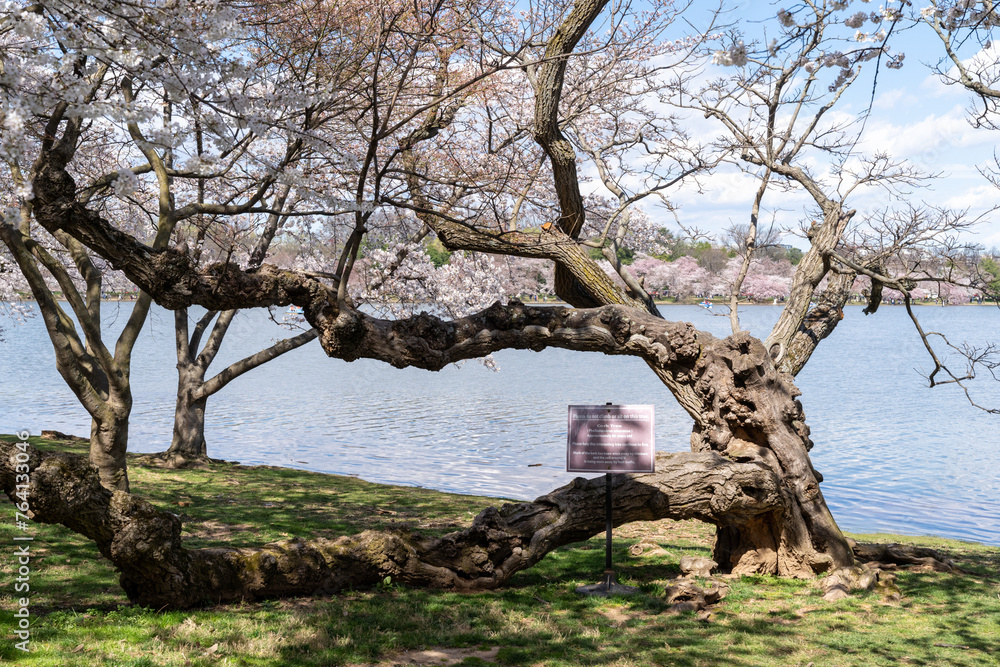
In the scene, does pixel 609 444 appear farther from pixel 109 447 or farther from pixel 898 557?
pixel 109 447

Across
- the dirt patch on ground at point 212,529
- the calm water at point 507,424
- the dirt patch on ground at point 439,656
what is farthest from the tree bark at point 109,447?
the dirt patch on ground at point 439,656

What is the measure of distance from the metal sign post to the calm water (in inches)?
319

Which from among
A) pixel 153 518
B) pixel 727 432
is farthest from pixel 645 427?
pixel 153 518

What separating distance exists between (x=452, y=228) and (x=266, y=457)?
1207 cm

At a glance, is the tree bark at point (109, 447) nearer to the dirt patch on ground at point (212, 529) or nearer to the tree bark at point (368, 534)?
the dirt patch on ground at point (212, 529)

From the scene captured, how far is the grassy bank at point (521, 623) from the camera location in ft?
16.3

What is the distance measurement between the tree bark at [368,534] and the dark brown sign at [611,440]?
0.45 meters

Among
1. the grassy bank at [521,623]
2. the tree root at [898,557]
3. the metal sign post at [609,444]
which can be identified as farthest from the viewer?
the tree root at [898,557]

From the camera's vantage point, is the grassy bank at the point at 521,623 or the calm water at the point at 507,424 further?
the calm water at the point at 507,424

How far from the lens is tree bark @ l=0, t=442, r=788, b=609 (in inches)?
209

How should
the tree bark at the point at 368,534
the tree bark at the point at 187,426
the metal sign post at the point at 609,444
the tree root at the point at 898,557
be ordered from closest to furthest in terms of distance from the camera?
the tree bark at the point at 368,534 < the metal sign post at the point at 609,444 < the tree root at the point at 898,557 < the tree bark at the point at 187,426

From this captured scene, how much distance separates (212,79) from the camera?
23.0 feet

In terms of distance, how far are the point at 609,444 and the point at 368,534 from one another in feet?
7.64

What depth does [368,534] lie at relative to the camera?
6.73 m
